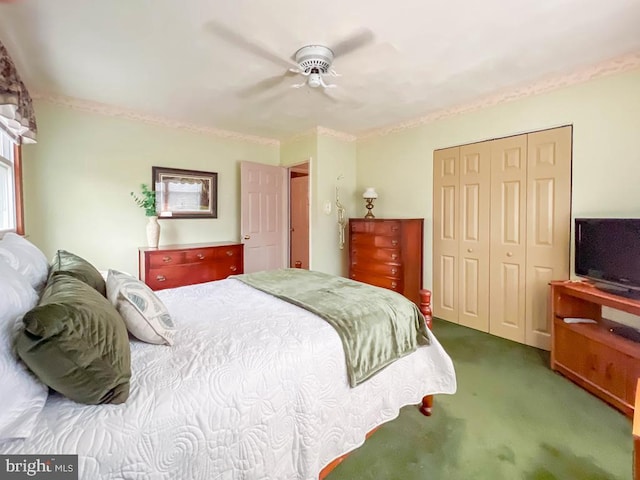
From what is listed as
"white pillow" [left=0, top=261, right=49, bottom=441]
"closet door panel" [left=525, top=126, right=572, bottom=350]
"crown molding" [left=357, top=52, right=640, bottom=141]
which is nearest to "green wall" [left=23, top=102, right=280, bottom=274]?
"white pillow" [left=0, top=261, right=49, bottom=441]

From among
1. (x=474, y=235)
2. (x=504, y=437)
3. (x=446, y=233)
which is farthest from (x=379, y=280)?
(x=504, y=437)

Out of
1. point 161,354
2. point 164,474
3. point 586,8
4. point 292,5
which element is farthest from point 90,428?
point 586,8

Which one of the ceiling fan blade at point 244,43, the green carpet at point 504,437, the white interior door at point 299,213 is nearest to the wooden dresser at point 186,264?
the white interior door at point 299,213

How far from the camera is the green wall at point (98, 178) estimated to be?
2994mm

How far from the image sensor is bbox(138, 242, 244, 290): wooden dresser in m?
3.24

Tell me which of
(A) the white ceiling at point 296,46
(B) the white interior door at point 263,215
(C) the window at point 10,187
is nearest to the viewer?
(A) the white ceiling at point 296,46

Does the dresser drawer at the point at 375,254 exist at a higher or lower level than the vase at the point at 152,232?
lower

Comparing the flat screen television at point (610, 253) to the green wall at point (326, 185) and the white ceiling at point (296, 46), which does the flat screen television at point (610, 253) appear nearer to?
the white ceiling at point (296, 46)

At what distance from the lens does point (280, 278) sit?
2.40 m

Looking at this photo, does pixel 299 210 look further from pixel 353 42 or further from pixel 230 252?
pixel 353 42

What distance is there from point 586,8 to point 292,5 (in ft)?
5.69

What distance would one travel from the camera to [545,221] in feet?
9.05

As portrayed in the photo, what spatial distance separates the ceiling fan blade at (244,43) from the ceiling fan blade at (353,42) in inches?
15.6

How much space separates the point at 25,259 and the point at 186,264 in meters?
2.08
